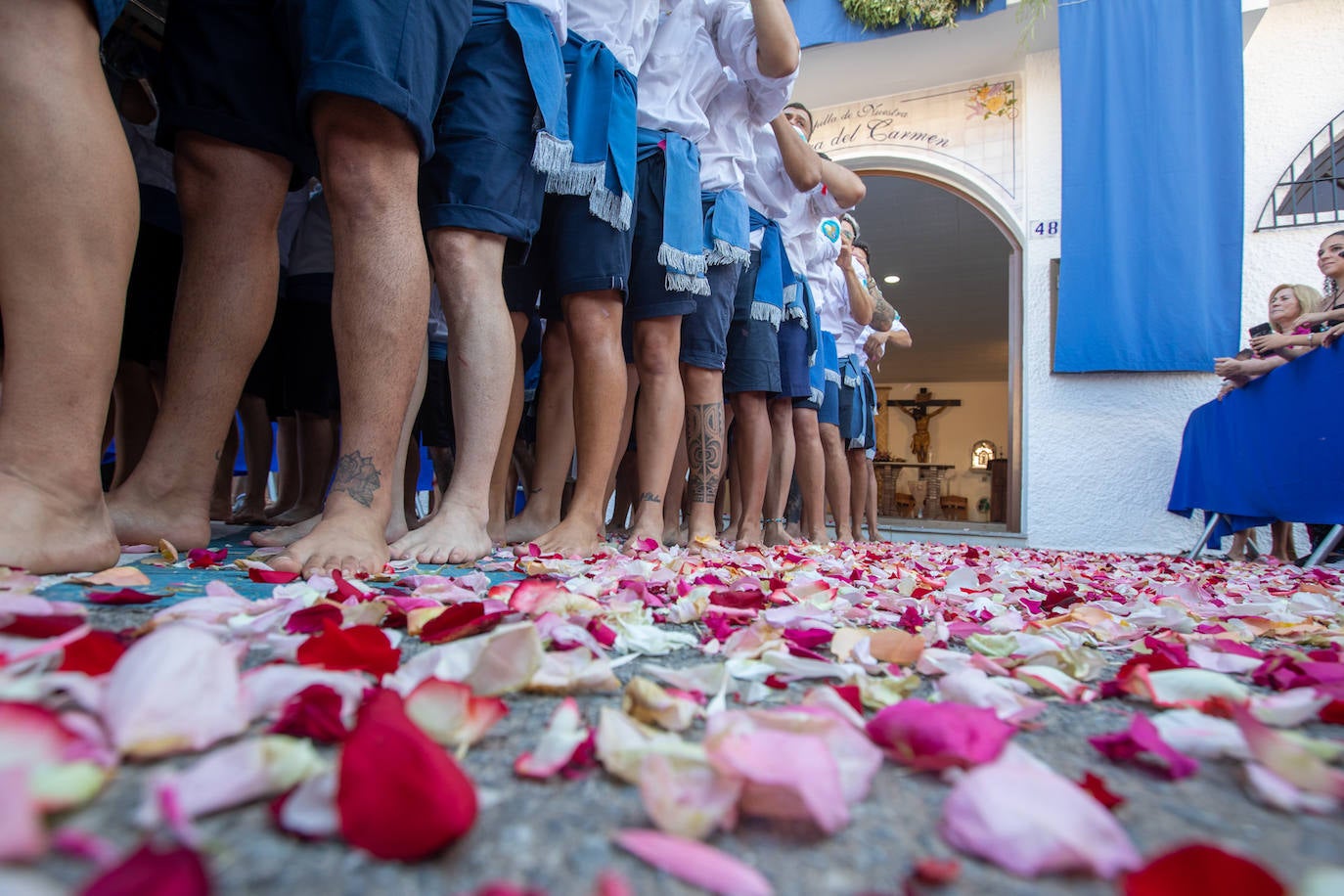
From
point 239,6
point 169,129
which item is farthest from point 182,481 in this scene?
point 239,6

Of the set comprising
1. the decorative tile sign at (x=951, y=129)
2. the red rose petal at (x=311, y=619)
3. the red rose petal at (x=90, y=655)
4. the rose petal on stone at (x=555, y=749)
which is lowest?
the rose petal on stone at (x=555, y=749)

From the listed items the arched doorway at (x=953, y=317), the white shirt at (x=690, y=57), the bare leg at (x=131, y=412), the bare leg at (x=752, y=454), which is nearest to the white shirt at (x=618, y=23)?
the white shirt at (x=690, y=57)

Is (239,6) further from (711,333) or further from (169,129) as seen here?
(711,333)

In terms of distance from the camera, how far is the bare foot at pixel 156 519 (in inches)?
41.2

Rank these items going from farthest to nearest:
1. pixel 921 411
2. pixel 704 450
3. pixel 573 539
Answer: pixel 921 411, pixel 704 450, pixel 573 539

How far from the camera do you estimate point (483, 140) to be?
1.35 m

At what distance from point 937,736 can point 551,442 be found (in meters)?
1.58

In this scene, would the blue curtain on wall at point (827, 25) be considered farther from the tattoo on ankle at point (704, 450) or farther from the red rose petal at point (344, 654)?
the red rose petal at point (344, 654)

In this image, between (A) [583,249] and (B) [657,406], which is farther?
(B) [657,406]

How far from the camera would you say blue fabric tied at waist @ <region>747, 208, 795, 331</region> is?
263 cm

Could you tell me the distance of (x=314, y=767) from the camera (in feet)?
1.10

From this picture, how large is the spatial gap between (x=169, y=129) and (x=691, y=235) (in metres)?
1.16

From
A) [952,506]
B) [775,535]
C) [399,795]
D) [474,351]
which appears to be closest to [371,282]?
[474,351]

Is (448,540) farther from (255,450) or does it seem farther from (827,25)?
(827,25)
